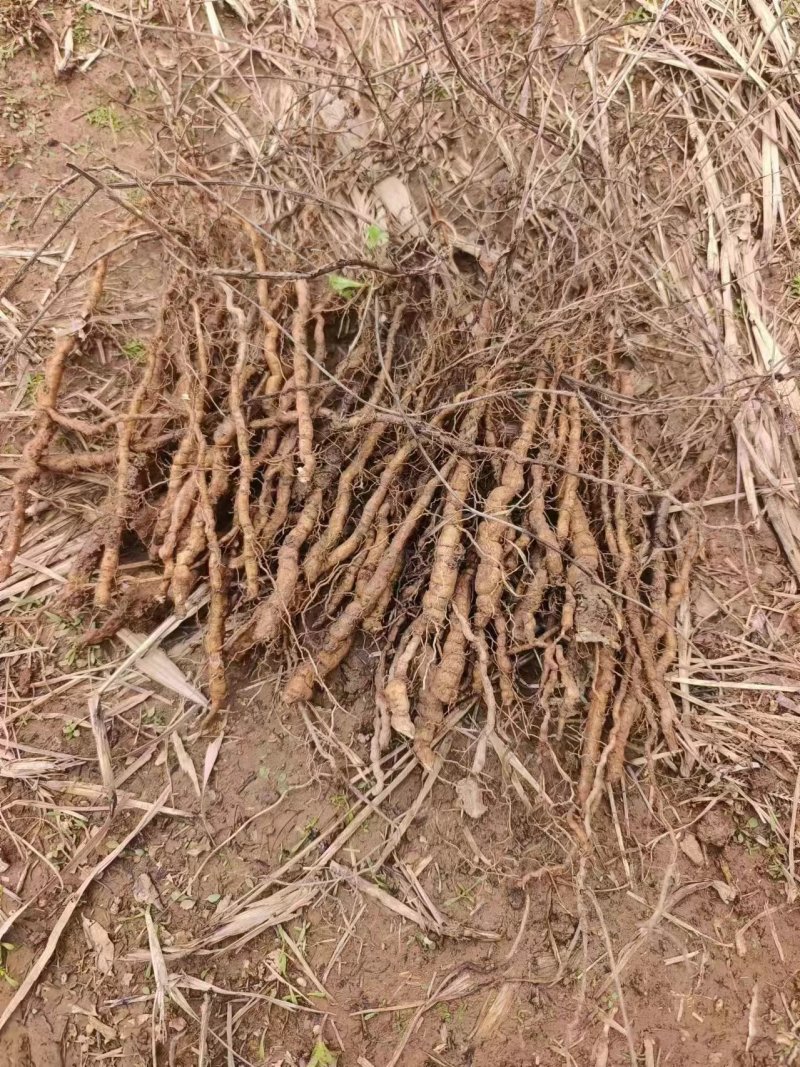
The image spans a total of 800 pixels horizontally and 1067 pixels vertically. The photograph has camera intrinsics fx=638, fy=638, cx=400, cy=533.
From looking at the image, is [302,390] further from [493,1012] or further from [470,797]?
[493,1012]

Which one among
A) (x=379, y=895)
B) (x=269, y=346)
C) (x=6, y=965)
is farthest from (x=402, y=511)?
(x=6, y=965)

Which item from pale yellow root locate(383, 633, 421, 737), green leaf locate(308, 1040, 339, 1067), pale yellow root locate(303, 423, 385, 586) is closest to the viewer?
green leaf locate(308, 1040, 339, 1067)

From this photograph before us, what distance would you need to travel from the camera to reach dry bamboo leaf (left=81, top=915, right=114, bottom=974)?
1.45 metres

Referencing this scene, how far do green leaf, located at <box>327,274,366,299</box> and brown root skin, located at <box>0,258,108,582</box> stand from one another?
2.10 feet

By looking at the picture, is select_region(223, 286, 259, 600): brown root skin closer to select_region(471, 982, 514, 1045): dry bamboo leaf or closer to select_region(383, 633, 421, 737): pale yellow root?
select_region(383, 633, 421, 737): pale yellow root

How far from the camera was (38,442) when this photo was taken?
169 cm

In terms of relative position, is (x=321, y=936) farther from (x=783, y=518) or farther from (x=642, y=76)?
(x=642, y=76)

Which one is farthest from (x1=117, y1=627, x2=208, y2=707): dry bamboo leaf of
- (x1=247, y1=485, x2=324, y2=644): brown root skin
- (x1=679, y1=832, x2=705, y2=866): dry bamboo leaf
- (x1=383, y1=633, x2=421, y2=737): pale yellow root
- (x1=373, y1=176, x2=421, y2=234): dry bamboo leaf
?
(x1=373, y1=176, x2=421, y2=234): dry bamboo leaf

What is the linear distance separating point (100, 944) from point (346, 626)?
0.91m

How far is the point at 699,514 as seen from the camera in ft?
5.82

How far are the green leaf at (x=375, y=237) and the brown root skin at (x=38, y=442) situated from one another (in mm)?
750

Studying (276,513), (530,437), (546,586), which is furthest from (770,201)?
(276,513)

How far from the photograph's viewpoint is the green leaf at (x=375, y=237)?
185 cm

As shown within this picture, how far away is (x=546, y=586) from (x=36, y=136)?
2115 millimetres
